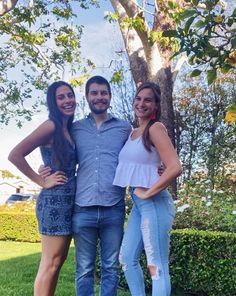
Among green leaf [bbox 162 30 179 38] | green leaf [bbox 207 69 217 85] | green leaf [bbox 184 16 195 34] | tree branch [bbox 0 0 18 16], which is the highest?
tree branch [bbox 0 0 18 16]

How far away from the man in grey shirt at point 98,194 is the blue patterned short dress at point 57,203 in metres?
0.05

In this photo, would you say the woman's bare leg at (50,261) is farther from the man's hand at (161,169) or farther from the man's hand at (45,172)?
the man's hand at (161,169)

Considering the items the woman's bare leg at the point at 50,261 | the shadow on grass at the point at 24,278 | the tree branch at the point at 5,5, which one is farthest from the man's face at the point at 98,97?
the tree branch at the point at 5,5

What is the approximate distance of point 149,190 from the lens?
307 cm

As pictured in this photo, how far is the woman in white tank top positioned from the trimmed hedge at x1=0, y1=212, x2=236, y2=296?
6.31 ft

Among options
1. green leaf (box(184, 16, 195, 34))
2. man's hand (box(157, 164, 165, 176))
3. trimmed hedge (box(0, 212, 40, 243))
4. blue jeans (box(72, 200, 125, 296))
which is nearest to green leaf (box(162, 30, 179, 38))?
green leaf (box(184, 16, 195, 34))

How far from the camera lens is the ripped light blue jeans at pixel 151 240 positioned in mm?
3033

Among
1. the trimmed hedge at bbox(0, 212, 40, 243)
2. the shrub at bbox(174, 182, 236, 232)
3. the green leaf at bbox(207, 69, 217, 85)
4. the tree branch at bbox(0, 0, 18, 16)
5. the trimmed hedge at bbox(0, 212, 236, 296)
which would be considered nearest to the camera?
the green leaf at bbox(207, 69, 217, 85)

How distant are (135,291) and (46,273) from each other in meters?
0.59

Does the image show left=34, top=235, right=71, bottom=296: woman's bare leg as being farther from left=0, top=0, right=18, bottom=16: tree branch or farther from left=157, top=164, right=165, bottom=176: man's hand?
left=0, top=0, right=18, bottom=16: tree branch

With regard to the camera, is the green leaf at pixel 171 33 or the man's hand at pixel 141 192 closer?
the green leaf at pixel 171 33

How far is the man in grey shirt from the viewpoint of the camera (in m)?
3.25

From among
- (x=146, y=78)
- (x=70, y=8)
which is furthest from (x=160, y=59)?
(x=70, y=8)

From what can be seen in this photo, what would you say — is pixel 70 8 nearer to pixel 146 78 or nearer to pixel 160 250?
pixel 146 78
